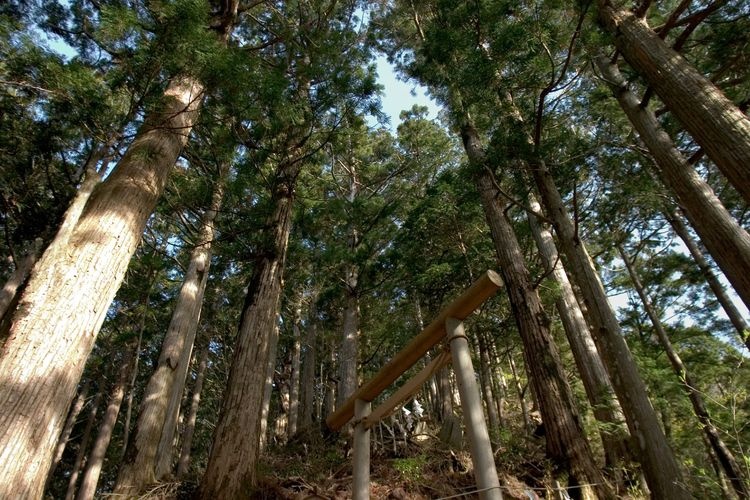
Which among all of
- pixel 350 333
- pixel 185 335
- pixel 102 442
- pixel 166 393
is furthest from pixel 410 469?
pixel 102 442

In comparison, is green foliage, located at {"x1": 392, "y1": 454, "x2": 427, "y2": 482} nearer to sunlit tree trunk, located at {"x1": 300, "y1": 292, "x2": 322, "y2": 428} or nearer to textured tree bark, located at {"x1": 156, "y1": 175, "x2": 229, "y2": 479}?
textured tree bark, located at {"x1": 156, "y1": 175, "x2": 229, "y2": 479}

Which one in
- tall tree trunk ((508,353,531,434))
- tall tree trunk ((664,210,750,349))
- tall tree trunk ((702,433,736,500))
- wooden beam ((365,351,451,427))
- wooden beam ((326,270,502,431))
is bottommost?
tall tree trunk ((702,433,736,500))

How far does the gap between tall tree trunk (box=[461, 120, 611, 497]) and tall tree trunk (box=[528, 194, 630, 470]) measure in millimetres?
469

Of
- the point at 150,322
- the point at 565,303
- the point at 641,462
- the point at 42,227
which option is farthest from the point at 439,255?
the point at 150,322

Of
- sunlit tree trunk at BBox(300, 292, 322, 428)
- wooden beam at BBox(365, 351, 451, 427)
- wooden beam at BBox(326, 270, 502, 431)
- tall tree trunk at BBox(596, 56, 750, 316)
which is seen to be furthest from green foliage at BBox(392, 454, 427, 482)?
sunlit tree trunk at BBox(300, 292, 322, 428)

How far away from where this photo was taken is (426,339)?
90.4 inches

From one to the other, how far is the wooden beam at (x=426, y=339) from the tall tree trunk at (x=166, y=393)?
3105 mm

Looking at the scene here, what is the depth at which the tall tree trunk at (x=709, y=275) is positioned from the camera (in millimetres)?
8578

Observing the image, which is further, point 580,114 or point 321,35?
point 580,114

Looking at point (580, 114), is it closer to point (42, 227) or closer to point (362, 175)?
point (362, 175)

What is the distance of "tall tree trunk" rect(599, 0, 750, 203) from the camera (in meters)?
3.43

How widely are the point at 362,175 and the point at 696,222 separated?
9.19 m

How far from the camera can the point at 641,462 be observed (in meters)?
3.90

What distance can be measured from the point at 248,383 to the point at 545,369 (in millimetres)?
3088
